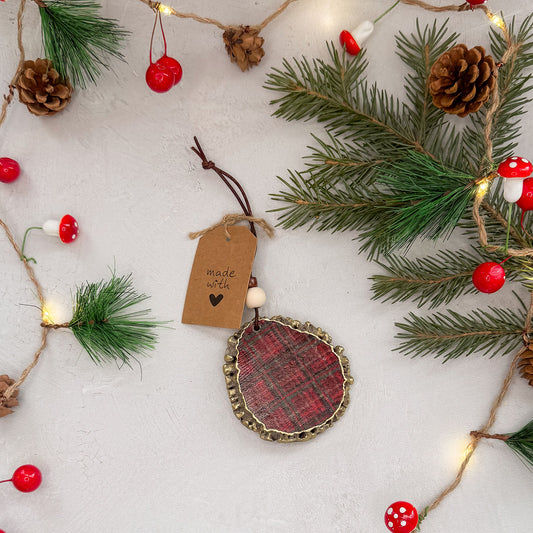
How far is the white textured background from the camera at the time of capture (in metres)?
0.91

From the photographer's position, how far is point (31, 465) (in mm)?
937

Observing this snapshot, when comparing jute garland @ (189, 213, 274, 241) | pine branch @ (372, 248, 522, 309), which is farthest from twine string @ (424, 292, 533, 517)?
jute garland @ (189, 213, 274, 241)

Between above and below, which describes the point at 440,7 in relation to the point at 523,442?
above

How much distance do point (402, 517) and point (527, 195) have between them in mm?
576

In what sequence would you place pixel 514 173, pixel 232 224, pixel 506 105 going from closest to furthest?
1. pixel 514 173
2. pixel 506 105
3. pixel 232 224

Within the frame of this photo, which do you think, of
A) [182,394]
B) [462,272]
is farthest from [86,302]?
[462,272]

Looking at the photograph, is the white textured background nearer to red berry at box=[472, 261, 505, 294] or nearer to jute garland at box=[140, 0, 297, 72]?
jute garland at box=[140, 0, 297, 72]

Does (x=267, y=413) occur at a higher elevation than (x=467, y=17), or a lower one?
lower

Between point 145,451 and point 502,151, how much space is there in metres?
0.84

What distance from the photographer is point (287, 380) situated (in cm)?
91

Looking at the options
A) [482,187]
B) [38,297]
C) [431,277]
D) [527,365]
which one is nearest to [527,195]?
A: [482,187]

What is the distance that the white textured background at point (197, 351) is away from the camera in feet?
3.00

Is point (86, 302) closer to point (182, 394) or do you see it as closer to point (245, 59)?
point (182, 394)

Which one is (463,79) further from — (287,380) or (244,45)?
(287,380)
